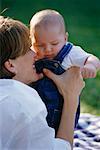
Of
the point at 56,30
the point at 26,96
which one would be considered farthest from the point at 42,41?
the point at 26,96

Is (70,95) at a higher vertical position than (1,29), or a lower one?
lower

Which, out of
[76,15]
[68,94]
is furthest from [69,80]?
[76,15]

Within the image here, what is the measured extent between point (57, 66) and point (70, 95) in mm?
190

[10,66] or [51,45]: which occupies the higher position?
[10,66]

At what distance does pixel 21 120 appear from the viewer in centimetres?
236

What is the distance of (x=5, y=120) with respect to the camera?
2377 millimetres

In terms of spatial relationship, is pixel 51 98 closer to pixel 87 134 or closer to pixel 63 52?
pixel 63 52

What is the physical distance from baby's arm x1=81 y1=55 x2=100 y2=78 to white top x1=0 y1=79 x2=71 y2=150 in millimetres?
574

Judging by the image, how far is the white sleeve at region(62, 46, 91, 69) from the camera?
305 centimetres

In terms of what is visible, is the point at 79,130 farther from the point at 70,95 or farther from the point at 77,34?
the point at 77,34

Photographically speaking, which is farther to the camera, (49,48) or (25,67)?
(49,48)

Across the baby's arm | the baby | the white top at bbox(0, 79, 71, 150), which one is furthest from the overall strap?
the white top at bbox(0, 79, 71, 150)

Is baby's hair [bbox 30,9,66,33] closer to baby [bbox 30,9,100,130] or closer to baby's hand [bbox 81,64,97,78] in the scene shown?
baby [bbox 30,9,100,130]

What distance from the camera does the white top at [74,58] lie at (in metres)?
3.05
